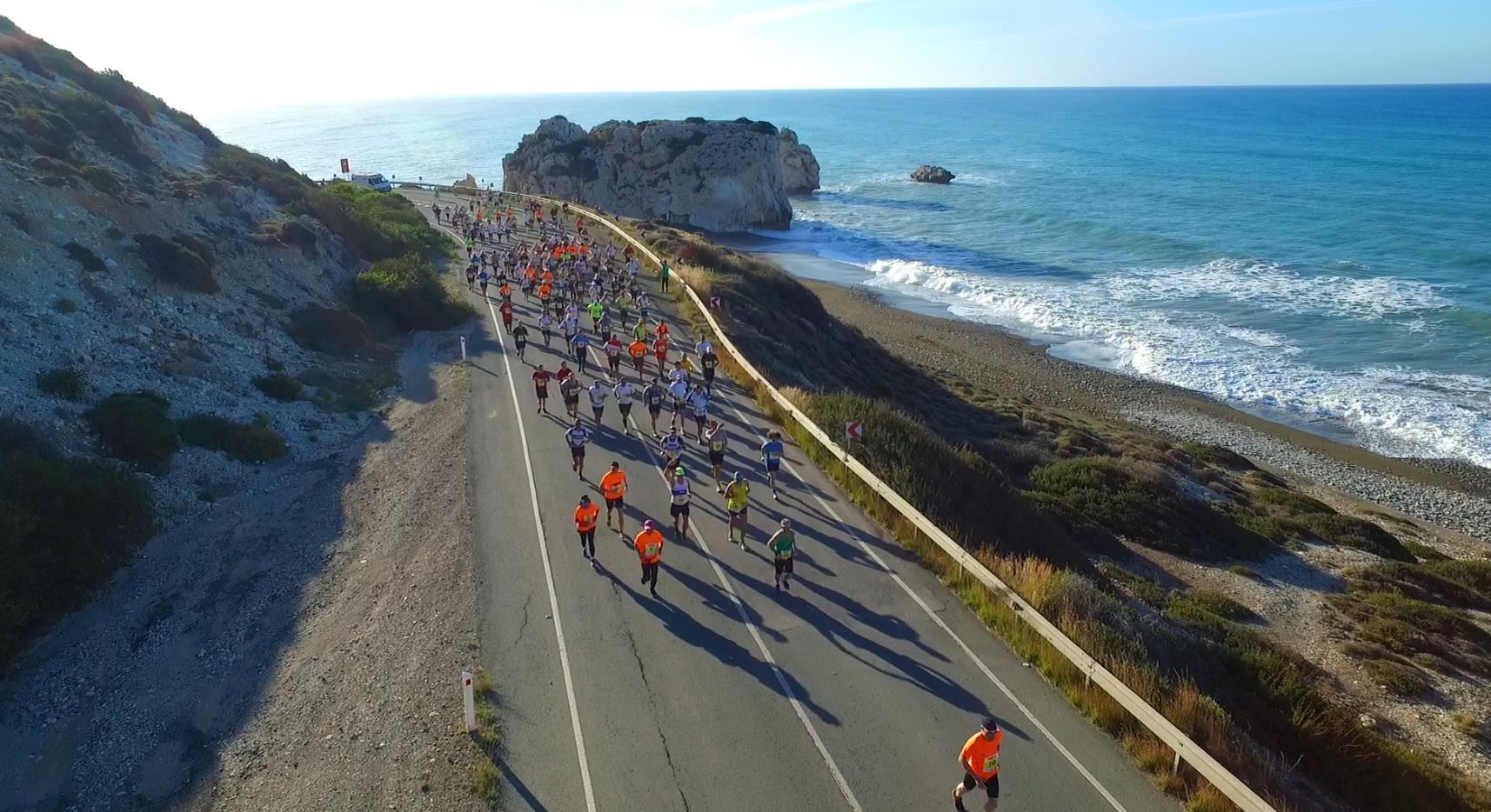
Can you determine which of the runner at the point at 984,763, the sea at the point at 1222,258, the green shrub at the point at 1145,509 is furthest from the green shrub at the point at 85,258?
the sea at the point at 1222,258

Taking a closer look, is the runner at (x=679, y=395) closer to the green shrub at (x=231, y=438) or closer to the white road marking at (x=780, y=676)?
the white road marking at (x=780, y=676)

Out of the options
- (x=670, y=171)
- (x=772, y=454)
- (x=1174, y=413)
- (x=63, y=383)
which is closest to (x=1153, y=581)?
(x=772, y=454)

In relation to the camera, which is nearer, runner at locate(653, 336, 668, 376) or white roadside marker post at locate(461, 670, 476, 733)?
white roadside marker post at locate(461, 670, 476, 733)

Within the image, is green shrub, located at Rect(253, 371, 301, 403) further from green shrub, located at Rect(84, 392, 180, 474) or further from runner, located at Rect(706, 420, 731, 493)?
runner, located at Rect(706, 420, 731, 493)

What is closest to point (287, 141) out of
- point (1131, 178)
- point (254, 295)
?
point (1131, 178)

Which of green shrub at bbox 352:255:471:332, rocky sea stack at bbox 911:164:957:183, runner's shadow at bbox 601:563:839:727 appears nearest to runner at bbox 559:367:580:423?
runner's shadow at bbox 601:563:839:727

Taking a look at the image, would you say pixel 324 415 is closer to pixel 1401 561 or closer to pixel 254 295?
pixel 254 295

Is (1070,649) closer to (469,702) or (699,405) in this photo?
(469,702)
